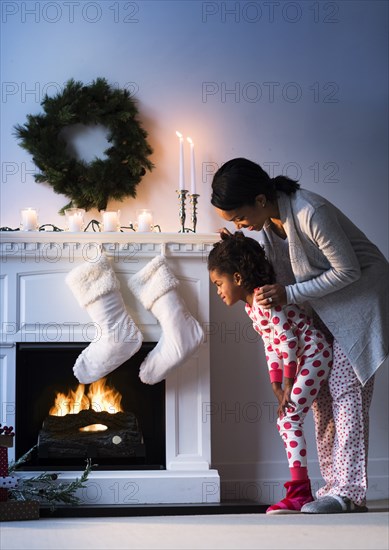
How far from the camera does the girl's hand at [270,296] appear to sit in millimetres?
3264

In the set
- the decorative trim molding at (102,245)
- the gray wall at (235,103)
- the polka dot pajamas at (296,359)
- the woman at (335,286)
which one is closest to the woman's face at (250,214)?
the woman at (335,286)

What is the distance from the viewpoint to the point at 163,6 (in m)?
4.33

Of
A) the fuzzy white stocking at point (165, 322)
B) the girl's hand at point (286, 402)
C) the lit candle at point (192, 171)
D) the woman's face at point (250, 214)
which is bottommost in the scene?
the girl's hand at point (286, 402)

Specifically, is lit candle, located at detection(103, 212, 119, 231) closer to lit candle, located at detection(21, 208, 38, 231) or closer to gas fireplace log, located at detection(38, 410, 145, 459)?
lit candle, located at detection(21, 208, 38, 231)

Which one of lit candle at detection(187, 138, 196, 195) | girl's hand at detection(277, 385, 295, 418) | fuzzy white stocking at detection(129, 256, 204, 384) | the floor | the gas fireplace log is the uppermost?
lit candle at detection(187, 138, 196, 195)

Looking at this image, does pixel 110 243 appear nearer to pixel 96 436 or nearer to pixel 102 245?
pixel 102 245

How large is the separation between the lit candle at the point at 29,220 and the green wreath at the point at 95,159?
219 mm

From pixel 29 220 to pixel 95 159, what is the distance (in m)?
0.43

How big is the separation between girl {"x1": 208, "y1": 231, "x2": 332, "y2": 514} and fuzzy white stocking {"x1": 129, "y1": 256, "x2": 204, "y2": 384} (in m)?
0.44

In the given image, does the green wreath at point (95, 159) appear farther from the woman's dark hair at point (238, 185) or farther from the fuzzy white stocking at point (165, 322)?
the woman's dark hair at point (238, 185)

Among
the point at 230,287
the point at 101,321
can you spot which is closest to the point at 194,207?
the point at 101,321

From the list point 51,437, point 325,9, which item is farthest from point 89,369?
point 325,9

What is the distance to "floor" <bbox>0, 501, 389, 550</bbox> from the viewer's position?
227 cm

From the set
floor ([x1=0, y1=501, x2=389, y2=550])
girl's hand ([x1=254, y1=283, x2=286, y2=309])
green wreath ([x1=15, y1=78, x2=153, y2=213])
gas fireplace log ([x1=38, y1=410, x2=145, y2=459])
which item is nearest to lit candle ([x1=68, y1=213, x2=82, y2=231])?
green wreath ([x1=15, y1=78, x2=153, y2=213])
